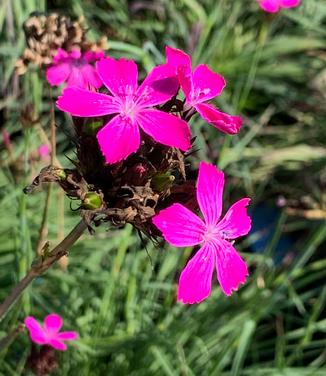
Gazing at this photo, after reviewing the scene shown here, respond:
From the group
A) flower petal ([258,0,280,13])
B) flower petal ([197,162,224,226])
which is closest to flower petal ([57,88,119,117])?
flower petal ([197,162,224,226])

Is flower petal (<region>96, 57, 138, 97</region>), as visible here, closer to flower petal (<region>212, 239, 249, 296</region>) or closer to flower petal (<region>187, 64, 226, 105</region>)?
flower petal (<region>187, 64, 226, 105</region>)

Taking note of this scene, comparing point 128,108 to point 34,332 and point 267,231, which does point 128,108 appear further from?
point 267,231

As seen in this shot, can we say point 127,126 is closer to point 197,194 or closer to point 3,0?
point 197,194

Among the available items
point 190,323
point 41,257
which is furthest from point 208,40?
point 41,257

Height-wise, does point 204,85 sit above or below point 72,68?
above

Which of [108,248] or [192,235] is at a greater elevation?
[192,235]

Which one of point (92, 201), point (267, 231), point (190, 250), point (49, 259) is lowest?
point (267, 231)

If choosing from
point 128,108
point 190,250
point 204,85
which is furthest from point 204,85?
point 190,250
